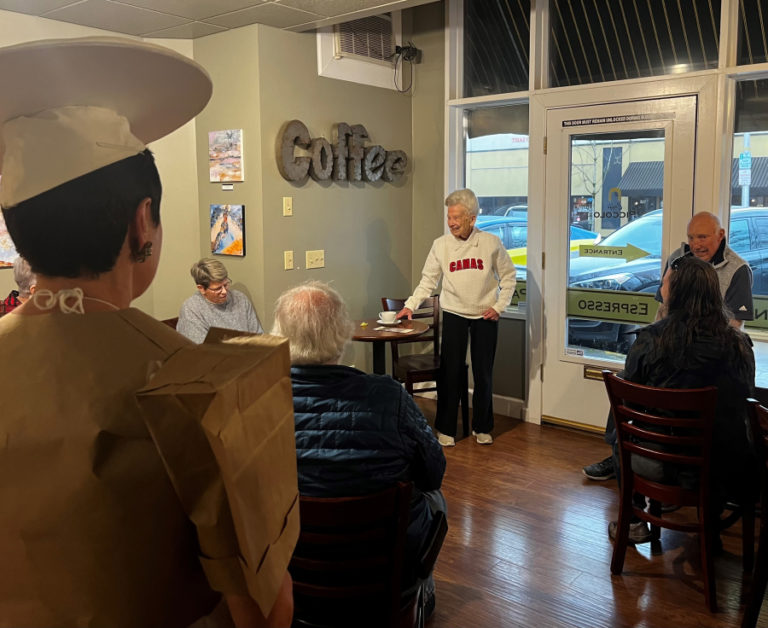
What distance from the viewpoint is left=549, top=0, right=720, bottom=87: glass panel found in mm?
3766

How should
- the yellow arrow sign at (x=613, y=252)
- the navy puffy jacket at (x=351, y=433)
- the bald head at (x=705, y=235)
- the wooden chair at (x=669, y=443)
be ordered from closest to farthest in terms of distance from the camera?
the navy puffy jacket at (x=351, y=433), the wooden chair at (x=669, y=443), the bald head at (x=705, y=235), the yellow arrow sign at (x=613, y=252)

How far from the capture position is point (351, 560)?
1669 mm

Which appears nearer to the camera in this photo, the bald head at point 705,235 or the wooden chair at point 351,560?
the wooden chair at point 351,560

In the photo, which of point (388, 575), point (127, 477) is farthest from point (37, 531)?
point (388, 575)

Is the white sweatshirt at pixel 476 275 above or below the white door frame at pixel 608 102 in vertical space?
below

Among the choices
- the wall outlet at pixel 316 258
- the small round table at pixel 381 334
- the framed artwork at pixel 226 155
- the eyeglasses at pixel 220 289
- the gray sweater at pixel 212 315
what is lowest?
the small round table at pixel 381 334

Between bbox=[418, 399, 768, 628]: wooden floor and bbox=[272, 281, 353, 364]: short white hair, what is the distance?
1.17 m

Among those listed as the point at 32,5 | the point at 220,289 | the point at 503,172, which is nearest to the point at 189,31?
the point at 32,5

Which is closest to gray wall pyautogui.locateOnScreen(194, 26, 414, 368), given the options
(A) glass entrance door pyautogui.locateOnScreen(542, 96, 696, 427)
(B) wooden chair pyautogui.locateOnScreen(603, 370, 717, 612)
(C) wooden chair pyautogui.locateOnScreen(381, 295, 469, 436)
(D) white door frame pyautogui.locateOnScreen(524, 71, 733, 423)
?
(C) wooden chair pyautogui.locateOnScreen(381, 295, 469, 436)

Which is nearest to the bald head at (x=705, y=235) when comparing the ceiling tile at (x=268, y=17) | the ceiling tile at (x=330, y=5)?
the ceiling tile at (x=330, y=5)

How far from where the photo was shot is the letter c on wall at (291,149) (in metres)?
4.14

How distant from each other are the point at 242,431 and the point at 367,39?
4.45 meters

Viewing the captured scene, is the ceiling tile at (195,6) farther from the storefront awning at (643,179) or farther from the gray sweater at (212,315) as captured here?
the storefront awning at (643,179)

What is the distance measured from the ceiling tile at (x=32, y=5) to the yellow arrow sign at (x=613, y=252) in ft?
10.4
